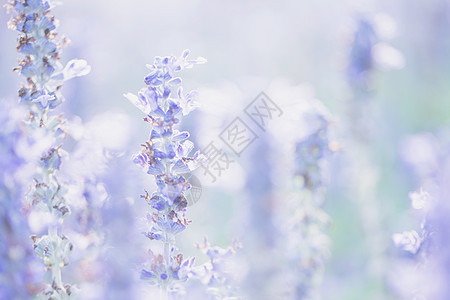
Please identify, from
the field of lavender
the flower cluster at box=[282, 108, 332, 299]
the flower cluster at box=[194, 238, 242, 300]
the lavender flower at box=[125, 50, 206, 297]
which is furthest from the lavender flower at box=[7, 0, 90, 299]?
the flower cluster at box=[282, 108, 332, 299]

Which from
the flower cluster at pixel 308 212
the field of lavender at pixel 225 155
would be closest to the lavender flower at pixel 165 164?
the field of lavender at pixel 225 155

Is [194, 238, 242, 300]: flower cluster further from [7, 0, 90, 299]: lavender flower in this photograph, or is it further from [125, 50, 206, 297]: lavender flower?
[7, 0, 90, 299]: lavender flower

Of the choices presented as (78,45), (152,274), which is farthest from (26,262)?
(78,45)

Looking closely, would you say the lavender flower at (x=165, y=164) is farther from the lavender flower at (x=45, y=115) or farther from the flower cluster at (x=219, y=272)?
the lavender flower at (x=45, y=115)

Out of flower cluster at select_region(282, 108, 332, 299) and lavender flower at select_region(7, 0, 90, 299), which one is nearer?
lavender flower at select_region(7, 0, 90, 299)

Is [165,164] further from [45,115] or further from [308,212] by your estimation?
[308,212]

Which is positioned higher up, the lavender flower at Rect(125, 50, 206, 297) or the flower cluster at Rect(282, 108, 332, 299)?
the flower cluster at Rect(282, 108, 332, 299)

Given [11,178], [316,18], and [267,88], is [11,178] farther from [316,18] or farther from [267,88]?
[316,18]

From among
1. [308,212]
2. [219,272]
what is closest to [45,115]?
[219,272]

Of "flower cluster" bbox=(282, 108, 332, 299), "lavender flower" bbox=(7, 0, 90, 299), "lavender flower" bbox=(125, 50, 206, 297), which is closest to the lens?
"lavender flower" bbox=(125, 50, 206, 297)

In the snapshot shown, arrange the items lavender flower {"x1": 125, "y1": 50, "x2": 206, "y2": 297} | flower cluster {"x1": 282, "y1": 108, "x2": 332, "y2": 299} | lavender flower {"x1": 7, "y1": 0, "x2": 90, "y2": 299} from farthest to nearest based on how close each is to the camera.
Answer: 1. flower cluster {"x1": 282, "y1": 108, "x2": 332, "y2": 299}
2. lavender flower {"x1": 7, "y1": 0, "x2": 90, "y2": 299}
3. lavender flower {"x1": 125, "y1": 50, "x2": 206, "y2": 297}
